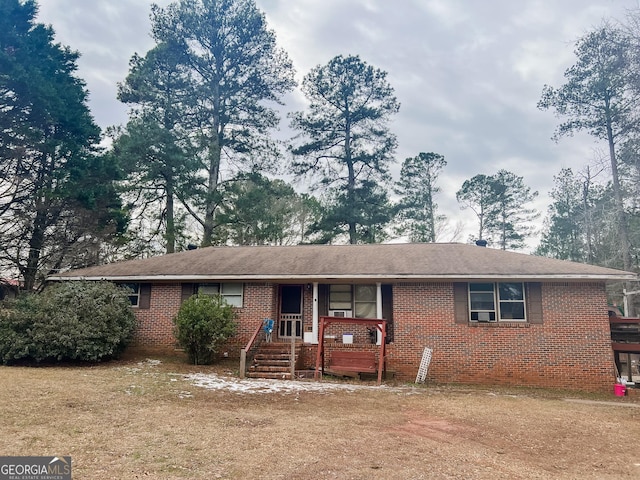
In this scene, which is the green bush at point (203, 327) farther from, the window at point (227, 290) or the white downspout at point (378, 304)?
the white downspout at point (378, 304)

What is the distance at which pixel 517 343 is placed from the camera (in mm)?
11859

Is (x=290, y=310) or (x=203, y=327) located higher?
(x=290, y=310)

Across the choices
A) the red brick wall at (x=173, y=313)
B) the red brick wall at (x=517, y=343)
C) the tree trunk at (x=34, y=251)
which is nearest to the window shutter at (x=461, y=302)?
the red brick wall at (x=517, y=343)

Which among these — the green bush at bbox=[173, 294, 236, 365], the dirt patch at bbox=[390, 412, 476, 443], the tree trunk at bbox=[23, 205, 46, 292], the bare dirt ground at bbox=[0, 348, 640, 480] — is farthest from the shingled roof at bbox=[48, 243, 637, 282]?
the dirt patch at bbox=[390, 412, 476, 443]

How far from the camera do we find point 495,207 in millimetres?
32656

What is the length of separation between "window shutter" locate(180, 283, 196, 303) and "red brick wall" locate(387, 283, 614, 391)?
6924 millimetres

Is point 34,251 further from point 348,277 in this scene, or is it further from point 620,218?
point 620,218

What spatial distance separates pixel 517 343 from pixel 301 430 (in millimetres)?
8312

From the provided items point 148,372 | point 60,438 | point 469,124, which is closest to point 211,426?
point 60,438

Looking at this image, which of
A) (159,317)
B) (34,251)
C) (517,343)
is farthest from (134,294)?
(517,343)

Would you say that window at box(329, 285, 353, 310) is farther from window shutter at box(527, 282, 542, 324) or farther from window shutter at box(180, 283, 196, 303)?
window shutter at box(527, 282, 542, 324)

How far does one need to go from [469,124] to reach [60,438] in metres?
21.5

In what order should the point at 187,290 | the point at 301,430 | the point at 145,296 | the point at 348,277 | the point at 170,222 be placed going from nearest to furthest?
the point at 301,430 < the point at 348,277 < the point at 187,290 < the point at 145,296 < the point at 170,222

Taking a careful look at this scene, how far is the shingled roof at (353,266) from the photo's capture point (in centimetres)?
1192
